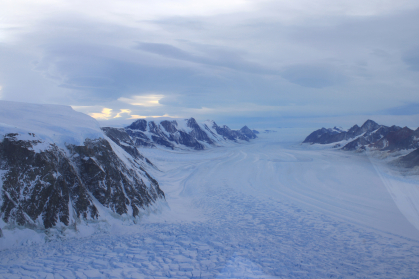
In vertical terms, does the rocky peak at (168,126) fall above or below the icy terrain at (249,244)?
above

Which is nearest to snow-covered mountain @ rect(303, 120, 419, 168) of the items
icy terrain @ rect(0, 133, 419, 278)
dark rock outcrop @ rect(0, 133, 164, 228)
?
icy terrain @ rect(0, 133, 419, 278)

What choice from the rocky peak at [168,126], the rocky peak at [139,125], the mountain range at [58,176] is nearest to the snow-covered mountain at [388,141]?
the mountain range at [58,176]

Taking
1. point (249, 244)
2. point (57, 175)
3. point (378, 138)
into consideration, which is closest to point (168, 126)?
point (378, 138)

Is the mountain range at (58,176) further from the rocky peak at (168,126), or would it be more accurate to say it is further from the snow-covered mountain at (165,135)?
the rocky peak at (168,126)

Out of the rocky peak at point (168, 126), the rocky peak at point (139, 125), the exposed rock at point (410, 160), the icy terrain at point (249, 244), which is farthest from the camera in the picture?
the rocky peak at point (168, 126)

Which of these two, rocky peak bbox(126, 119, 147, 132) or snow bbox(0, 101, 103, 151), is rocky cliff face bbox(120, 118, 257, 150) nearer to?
rocky peak bbox(126, 119, 147, 132)

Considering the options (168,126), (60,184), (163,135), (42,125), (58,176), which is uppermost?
(168,126)

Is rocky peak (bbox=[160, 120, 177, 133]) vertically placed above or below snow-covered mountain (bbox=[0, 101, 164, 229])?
above

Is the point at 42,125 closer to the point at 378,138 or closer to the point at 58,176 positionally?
the point at 58,176
